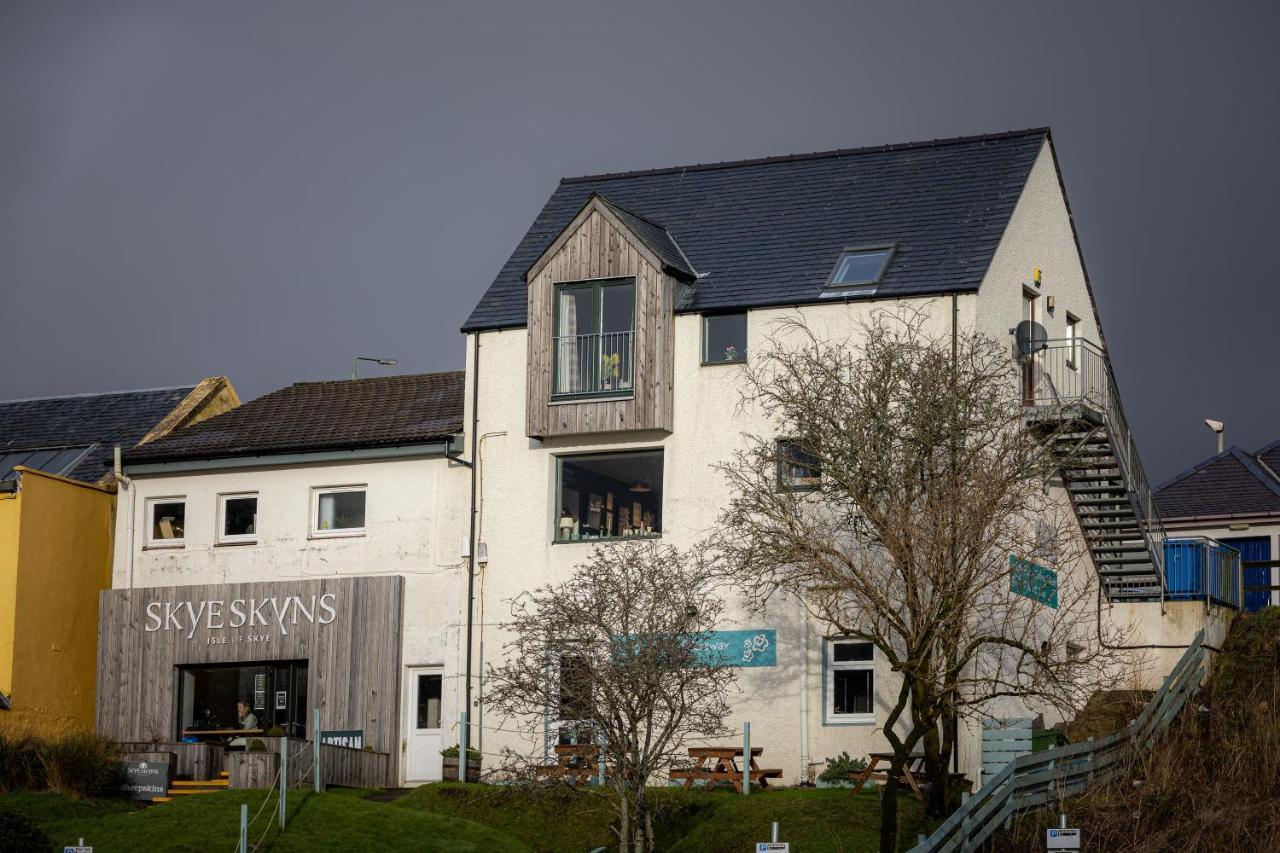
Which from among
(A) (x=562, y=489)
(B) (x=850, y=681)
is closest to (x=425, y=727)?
(A) (x=562, y=489)

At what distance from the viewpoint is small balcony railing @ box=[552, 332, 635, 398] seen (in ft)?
98.7

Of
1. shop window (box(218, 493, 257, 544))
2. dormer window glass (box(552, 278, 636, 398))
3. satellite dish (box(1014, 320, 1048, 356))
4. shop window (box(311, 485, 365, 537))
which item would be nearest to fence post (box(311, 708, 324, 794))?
shop window (box(311, 485, 365, 537))

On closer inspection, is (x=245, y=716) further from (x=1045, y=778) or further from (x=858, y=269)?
(x=1045, y=778)

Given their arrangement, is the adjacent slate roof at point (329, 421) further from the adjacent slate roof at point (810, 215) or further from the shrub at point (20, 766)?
the shrub at point (20, 766)

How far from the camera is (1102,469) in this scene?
3019 cm

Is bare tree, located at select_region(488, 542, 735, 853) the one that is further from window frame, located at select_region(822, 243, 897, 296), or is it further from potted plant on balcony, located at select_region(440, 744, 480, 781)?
window frame, located at select_region(822, 243, 897, 296)

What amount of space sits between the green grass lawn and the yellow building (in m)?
5.08

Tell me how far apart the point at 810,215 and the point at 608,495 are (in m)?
6.16

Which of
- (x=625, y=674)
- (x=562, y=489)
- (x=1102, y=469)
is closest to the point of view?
(x=625, y=674)

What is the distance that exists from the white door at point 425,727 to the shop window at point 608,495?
341 cm

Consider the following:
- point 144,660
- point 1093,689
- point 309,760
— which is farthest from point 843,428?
point 144,660

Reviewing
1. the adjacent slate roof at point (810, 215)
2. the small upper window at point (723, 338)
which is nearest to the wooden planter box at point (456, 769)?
the adjacent slate roof at point (810, 215)

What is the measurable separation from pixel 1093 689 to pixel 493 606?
9847mm

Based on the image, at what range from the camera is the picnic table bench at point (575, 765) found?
23409mm
